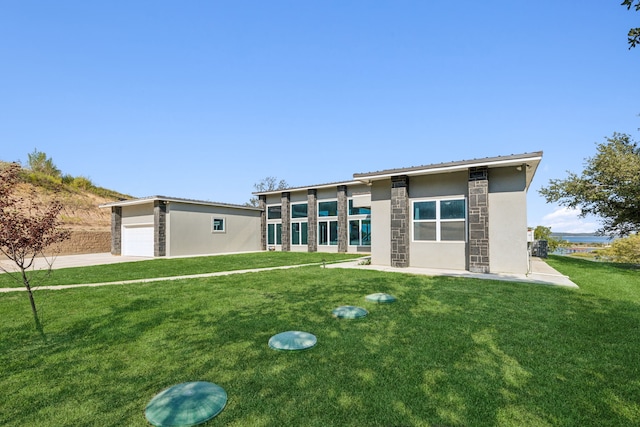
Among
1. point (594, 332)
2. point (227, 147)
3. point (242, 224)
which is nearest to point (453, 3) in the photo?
point (594, 332)

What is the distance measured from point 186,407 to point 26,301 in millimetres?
7325

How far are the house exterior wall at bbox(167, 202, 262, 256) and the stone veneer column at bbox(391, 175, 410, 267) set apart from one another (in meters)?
15.8

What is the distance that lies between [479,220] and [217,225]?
752 inches

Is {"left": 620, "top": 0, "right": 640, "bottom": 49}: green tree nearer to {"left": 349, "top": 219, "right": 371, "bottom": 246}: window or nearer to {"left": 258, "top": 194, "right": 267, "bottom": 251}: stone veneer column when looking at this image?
{"left": 349, "top": 219, "right": 371, "bottom": 246}: window

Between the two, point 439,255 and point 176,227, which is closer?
point 439,255

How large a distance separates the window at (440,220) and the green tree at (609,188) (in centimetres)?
924

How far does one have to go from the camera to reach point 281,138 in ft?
80.0

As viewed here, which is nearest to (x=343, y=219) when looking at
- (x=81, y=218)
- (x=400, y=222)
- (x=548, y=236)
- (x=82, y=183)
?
(x=400, y=222)

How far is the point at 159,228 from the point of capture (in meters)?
20.2

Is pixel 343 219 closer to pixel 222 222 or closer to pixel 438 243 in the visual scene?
pixel 222 222

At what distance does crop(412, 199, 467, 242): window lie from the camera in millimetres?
10898

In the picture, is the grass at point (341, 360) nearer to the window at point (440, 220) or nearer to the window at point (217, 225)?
the window at point (440, 220)

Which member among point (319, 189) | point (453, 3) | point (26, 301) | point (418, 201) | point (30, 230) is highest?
point (453, 3)

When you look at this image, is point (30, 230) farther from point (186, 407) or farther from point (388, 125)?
point (388, 125)
